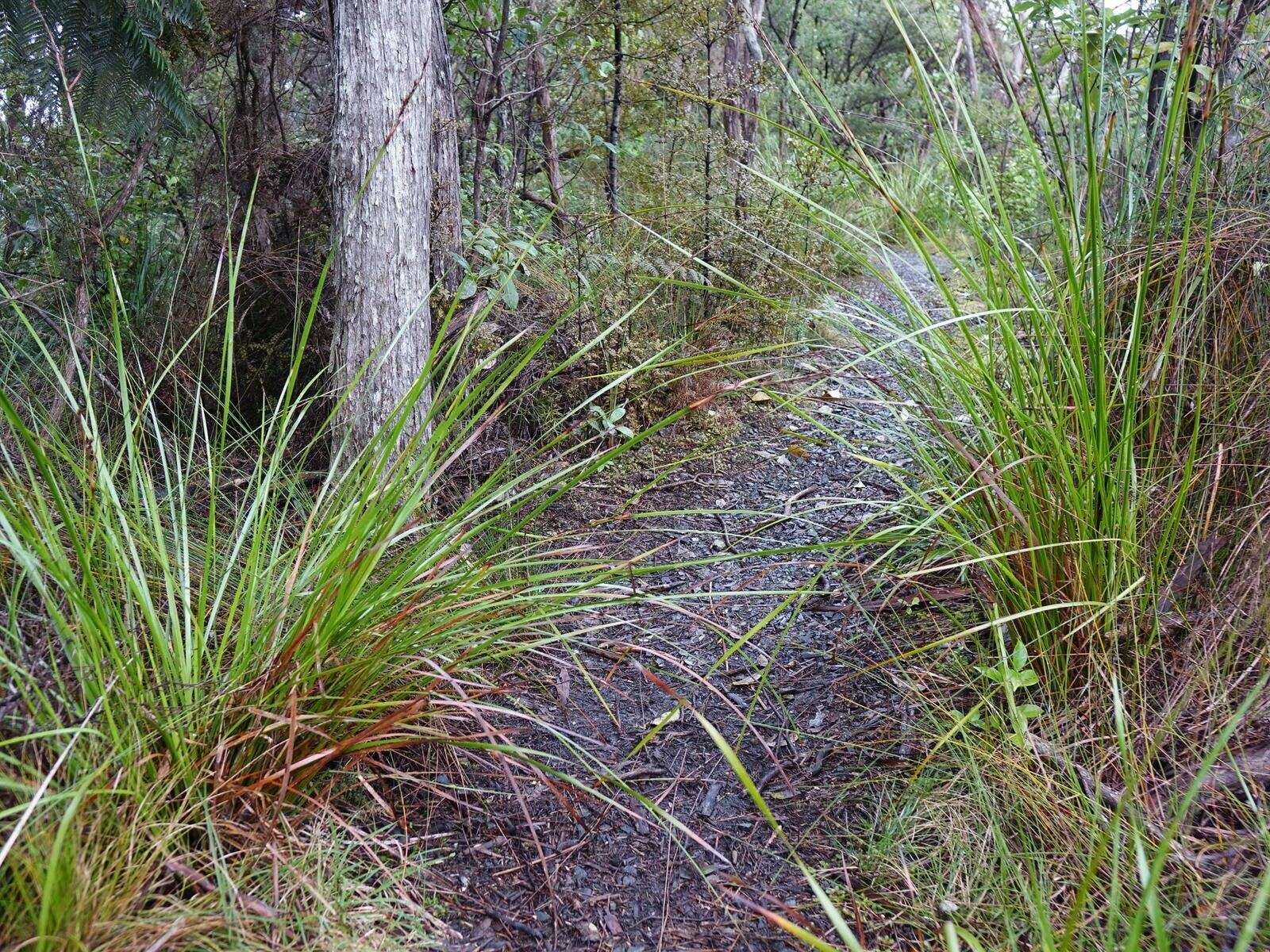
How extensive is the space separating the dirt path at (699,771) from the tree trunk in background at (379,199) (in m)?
0.88

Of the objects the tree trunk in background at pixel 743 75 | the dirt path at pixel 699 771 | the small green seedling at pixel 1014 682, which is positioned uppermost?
the tree trunk in background at pixel 743 75

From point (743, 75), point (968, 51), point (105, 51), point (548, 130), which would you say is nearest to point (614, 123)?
point (548, 130)

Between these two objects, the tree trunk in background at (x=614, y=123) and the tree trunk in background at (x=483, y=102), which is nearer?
the tree trunk in background at (x=483, y=102)

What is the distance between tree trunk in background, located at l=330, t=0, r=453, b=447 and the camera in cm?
263

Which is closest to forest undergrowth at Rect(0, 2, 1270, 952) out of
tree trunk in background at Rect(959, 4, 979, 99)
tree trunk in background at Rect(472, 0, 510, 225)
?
tree trunk in background at Rect(959, 4, 979, 99)

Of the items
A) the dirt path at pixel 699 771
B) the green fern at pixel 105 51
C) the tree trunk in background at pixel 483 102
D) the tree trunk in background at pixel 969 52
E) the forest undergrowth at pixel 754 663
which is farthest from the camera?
the tree trunk in background at pixel 483 102

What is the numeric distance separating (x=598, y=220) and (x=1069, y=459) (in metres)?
2.10

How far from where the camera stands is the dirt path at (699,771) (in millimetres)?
1638

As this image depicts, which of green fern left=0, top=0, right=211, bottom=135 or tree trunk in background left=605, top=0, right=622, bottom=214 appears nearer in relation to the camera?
green fern left=0, top=0, right=211, bottom=135

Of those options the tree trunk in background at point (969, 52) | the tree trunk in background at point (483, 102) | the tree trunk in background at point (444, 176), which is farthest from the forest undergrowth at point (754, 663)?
the tree trunk in background at point (483, 102)

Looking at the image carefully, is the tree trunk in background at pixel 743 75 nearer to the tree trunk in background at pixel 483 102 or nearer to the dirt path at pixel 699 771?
the tree trunk in background at pixel 483 102

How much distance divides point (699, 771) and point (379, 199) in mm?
1911

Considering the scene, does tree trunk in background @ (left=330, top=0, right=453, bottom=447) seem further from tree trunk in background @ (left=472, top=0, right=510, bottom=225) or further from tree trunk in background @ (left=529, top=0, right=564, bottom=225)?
tree trunk in background @ (left=529, top=0, right=564, bottom=225)

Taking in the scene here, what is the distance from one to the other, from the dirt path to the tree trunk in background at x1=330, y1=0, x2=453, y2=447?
881 mm
